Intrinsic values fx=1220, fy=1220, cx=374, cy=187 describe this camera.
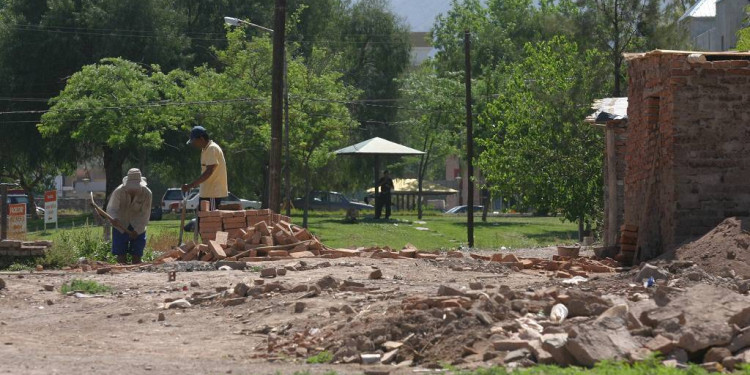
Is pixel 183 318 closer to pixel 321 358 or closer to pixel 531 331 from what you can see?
pixel 321 358

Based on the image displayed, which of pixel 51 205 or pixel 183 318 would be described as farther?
pixel 51 205

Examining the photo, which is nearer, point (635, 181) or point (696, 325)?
point (696, 325)

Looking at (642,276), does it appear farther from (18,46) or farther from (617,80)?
(18,46)


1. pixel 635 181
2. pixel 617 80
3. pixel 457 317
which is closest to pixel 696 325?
pixel 457 317

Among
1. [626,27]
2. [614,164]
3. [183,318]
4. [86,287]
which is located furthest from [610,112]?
[626,27]

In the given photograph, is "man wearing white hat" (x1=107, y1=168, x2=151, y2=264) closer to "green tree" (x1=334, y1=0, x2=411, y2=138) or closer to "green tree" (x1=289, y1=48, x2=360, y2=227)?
"green tree" (x1=289, y1=48, x2=360, y2=227)

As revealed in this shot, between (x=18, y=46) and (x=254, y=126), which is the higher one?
(x=18, y=46)

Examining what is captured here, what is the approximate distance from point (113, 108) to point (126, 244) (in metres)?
27.0

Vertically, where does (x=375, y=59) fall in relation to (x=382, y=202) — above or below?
above

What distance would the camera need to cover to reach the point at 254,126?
44.3m

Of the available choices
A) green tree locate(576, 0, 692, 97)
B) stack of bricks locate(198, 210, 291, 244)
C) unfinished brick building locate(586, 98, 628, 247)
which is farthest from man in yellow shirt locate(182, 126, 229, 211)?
green tree locate(576, 0, 692, 97)

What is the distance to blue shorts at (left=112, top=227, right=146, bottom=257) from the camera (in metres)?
18.6

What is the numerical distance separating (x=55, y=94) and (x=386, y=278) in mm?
40261

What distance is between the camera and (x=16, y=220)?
22406 millimetres
